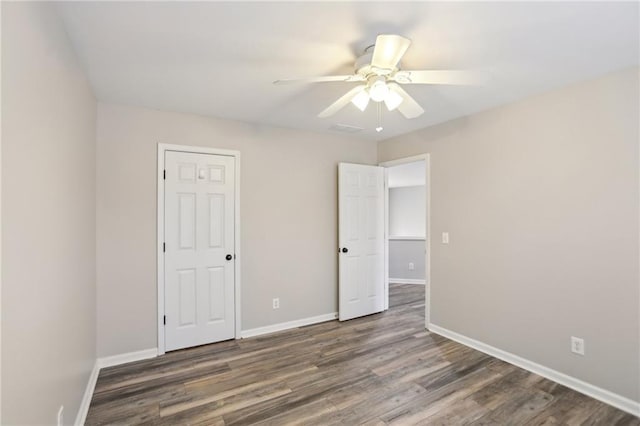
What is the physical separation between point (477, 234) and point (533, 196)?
639mm

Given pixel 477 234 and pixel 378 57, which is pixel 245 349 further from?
pixel 378 57

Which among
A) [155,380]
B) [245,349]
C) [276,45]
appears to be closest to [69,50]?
[276,45]

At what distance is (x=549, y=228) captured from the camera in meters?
2.59

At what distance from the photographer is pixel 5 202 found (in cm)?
102

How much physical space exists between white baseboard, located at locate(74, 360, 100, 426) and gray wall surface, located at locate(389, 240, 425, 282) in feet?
16.6

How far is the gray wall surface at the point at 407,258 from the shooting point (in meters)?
6.27

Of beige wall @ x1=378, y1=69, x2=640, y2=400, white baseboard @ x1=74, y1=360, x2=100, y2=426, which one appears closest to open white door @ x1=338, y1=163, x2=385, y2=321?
beige wall @ x1=378, y1=69, x2=640, y2=400

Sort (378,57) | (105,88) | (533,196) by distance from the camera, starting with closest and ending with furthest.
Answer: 1. (378,57)
2. (105,88)
3. (533,196)

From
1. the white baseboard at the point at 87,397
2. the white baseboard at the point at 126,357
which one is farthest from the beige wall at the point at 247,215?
the white baseboard at the point at 87,397

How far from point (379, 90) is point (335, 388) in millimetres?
2207

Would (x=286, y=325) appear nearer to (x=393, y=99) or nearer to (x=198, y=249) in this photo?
(x=198, y=249)

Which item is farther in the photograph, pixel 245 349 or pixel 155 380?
pixel 245 349

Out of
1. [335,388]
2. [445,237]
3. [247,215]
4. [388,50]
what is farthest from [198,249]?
[445,237]

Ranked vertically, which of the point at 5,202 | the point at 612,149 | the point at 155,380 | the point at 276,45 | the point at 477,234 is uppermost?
the point at 276,45
